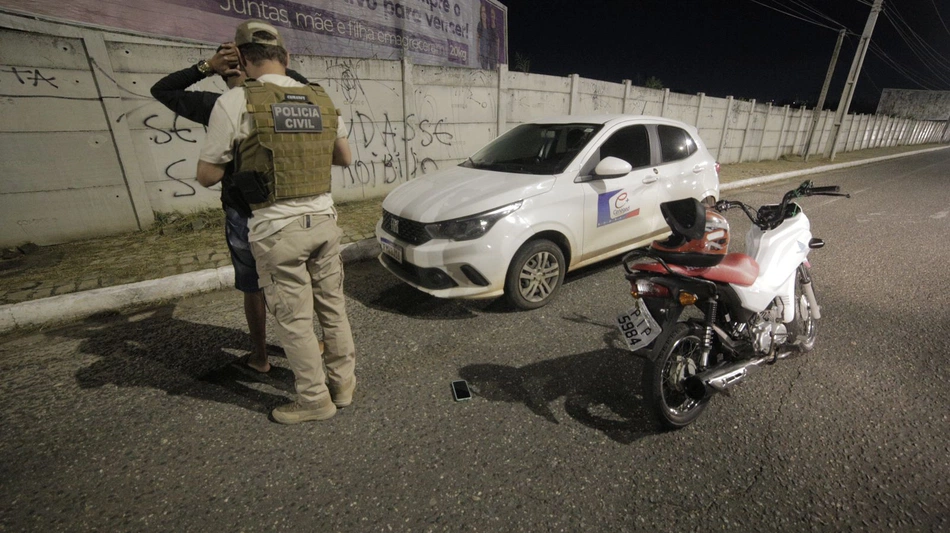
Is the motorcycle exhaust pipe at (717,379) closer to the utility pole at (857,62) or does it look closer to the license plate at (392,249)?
the license plate at (392,249)

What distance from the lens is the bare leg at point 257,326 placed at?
259 cm

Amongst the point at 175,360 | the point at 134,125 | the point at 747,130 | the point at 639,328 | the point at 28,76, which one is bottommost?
the point at 175,360

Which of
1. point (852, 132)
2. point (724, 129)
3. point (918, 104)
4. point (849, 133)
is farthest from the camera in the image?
point (918, 104)

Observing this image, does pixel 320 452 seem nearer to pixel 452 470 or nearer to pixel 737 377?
pixel 452 470

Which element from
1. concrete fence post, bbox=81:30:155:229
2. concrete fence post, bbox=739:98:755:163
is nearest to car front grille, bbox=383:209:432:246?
concrete fence post, bbox=81:30:155:229

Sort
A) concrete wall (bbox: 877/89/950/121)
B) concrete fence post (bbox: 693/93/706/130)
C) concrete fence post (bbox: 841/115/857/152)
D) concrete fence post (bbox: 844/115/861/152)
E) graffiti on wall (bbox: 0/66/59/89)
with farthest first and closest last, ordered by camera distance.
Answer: concrete wall (bbox: 877/89/950/121)
concrete fence post (bbox: 844/115/861/152)
concrete fence post (bbox: 841/115/857/152)
concrete fence post (bbox: 693/93/706/130)
graffiti on wall (bbox: 0/66/59/89)

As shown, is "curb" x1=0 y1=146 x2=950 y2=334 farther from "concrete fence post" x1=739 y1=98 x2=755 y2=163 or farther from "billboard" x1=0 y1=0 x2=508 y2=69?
"concrete fence post" x1=739 y1=98 x2=755 y2=163

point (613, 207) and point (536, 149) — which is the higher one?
point (536, 149)

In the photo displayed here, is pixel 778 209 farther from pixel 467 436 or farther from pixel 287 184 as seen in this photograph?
pixel 287 184

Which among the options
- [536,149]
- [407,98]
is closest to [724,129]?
[407,98]

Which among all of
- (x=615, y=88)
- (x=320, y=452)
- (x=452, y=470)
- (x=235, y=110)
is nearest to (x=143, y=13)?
(x=235, y=110)

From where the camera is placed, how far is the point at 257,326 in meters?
2.63

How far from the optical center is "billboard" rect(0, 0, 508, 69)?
17.9 ft

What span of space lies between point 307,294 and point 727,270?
2262 millimetres
